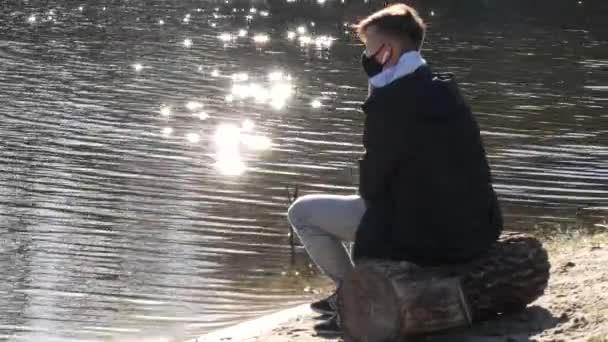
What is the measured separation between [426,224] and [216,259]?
437 cm

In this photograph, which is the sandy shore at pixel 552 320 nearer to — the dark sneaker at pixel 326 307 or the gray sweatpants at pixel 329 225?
the dark sneaker at pixel 326 307

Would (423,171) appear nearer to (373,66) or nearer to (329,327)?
(373,66)

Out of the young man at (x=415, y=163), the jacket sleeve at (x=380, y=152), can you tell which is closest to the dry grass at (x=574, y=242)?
the young man at (x=415, y=163)

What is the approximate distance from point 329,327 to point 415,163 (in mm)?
1316

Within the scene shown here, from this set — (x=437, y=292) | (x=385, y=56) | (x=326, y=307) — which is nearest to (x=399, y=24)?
(x=385, y=56)

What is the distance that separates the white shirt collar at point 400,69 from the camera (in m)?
5.68

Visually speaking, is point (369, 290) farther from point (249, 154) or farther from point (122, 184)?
point (249, 154)

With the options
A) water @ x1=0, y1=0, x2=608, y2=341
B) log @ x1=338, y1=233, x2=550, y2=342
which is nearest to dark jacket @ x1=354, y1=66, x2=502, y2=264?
log @ x1=338, y1=233, x2=550, y2=342

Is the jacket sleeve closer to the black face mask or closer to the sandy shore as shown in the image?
the black face mask

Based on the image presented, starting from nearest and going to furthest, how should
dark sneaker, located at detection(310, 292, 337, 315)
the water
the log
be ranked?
the log
dark sneaker, located at detection(310, 292, 337, 315)
the water

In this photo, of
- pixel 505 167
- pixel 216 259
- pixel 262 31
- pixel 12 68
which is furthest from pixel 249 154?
pixel 262 31

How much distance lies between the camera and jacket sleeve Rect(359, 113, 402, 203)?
18.4 feet

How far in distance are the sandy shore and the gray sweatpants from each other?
430 millimetres

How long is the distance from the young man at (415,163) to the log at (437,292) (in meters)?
0.11
